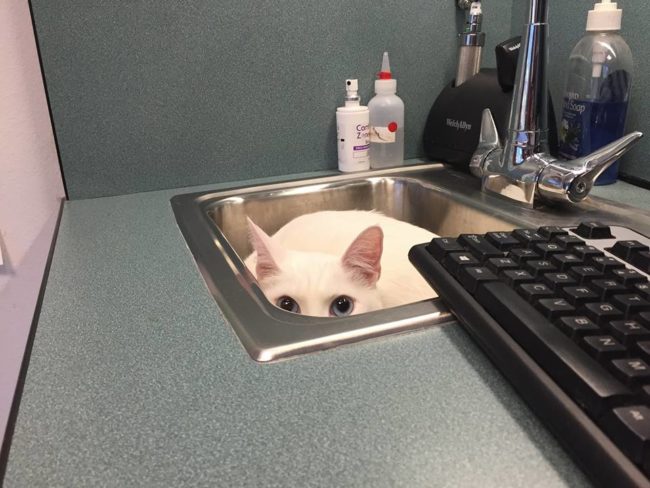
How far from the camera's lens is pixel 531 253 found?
500 mm

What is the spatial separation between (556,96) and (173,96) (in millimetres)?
743

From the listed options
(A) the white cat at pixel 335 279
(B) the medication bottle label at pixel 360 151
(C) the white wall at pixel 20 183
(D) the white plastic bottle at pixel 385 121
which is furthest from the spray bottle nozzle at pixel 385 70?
(C) the white wall at pixel 20 183

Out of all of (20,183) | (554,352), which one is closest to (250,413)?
(554,352)

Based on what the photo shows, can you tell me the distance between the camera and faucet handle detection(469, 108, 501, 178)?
89 centimetres

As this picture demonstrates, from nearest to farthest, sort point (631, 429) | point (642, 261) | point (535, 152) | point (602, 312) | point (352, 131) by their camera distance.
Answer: point (631, 429), point (602, 312), point (642, 261), point (535, 152), point (352, 131)

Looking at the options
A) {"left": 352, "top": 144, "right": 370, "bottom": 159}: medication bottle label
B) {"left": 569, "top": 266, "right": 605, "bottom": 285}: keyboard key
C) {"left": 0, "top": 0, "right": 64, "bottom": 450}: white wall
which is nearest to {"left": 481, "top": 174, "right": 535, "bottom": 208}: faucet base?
{"left": 352, "top": 144, "right": 370, "bottom": 159}: medication bottle label

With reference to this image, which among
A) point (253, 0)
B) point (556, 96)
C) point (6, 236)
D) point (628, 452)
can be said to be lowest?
point (6, 236)

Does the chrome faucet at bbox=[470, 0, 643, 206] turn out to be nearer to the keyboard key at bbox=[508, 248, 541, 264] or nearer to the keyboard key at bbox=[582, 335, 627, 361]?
the keyboard key at bbox=[508, 248, 541, 264]

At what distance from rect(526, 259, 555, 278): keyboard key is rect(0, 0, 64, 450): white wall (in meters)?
0.84

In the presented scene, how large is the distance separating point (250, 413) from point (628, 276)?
1.10 feet

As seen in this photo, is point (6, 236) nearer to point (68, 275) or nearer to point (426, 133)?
point (68, 275)

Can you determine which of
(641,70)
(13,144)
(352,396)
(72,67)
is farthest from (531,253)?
(13,144)

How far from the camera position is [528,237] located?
0.54m

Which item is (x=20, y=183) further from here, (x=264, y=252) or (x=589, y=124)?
(x=589, y=124)
